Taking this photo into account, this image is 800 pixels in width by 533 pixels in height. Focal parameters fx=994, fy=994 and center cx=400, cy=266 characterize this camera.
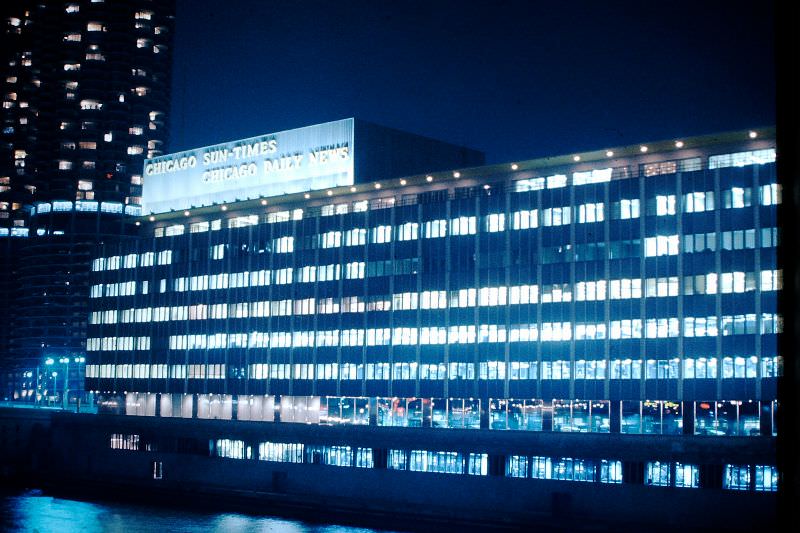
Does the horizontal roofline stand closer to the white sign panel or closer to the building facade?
the building facade

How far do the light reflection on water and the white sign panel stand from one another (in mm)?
48086

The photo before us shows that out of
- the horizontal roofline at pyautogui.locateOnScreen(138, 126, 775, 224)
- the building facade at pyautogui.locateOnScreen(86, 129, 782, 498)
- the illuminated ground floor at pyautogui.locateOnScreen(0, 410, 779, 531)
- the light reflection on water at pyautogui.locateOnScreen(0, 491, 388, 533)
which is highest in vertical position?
the horizontal roofline at pyautogui.locateOnScreen(138, 126, 775, 224)

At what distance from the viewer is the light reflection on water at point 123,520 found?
88.7 metres

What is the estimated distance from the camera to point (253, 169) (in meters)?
141

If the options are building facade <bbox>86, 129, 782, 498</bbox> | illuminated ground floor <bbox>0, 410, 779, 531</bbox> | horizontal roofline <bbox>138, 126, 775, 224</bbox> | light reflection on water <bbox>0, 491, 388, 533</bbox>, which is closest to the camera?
illuminated ground floor <bbox>0, 410, 779, 531</bbox>

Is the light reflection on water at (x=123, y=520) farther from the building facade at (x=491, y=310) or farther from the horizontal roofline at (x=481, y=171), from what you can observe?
the horizontal roofline at (x=481, y=171)

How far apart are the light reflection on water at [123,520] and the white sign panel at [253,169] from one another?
1893 inches

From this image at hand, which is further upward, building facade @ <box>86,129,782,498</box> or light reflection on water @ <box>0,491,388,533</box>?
building facade @ <box>86,129,782,498</box>

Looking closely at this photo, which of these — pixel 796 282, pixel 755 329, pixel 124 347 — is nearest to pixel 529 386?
pixel 755 329

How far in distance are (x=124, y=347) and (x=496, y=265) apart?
211ft

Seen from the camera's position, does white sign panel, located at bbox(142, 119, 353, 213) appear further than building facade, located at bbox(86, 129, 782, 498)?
Yes

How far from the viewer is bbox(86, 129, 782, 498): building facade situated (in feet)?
296

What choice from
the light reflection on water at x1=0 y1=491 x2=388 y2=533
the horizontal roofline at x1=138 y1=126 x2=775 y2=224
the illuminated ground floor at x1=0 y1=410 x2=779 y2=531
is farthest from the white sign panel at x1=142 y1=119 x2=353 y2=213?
the light reflection on water at x1=0 y1=491 x2=388 y2=533

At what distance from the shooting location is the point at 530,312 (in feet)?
339
